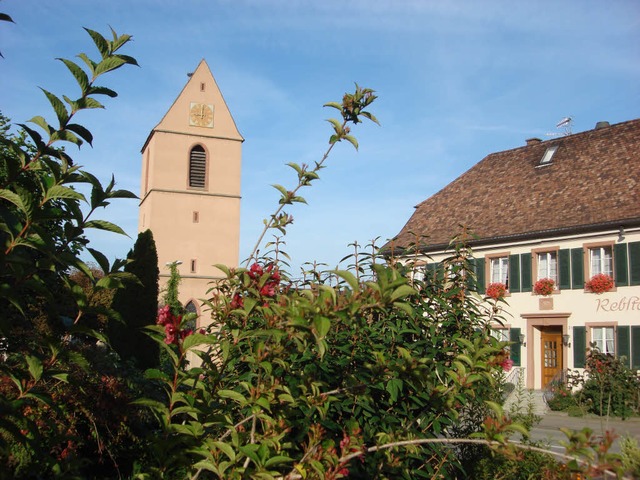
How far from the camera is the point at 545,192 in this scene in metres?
26.9

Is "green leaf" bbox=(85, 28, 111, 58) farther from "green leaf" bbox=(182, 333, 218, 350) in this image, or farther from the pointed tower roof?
the pointed tower roof

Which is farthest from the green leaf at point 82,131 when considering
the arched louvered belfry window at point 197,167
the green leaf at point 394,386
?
the arched louvered belfry window at point 197,167

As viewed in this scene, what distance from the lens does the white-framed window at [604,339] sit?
22423 mm

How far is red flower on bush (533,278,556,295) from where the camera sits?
24062 millimetres

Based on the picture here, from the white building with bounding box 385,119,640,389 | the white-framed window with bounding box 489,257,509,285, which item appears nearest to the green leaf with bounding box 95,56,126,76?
the white building with bounding box 385,119,640,389

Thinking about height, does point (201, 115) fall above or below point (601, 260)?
above

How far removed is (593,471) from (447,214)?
2817 cm

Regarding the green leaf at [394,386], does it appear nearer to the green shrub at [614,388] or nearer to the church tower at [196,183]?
the green shrub at [614,388]

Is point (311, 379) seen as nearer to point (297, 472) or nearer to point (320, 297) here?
point (297, 472)

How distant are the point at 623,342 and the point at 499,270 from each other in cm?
570

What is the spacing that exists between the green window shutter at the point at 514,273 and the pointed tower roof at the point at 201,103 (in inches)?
973

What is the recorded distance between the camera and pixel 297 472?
7.82ft

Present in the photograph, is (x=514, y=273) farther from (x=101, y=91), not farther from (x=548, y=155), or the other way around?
(x=101, y=91)

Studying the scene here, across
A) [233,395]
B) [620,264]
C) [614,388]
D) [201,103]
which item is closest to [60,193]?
[233,395]
